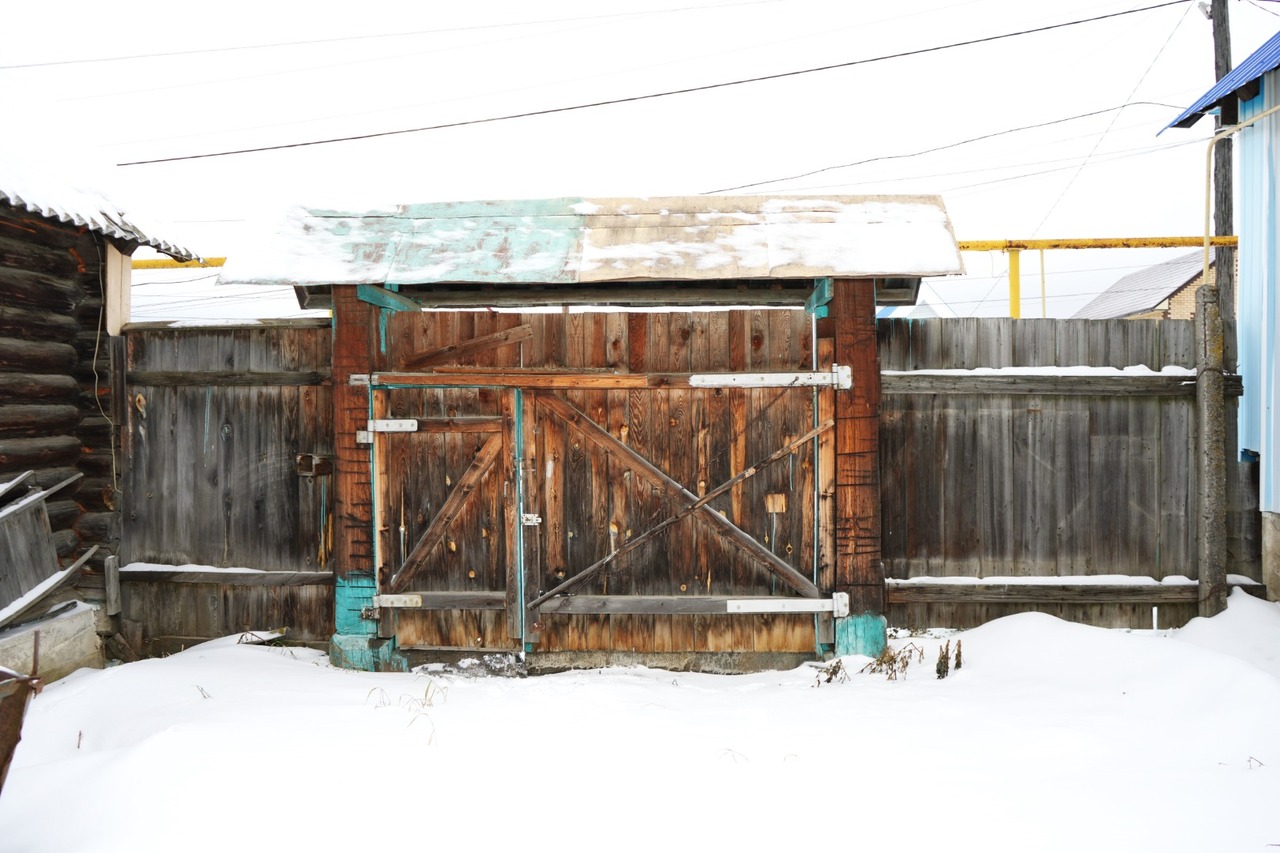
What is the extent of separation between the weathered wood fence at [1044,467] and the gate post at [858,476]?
57 cm

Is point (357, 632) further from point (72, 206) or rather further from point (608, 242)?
point (72, 206)

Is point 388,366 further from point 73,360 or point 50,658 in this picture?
point 50,658

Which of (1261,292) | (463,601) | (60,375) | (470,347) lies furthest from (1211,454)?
(60,375)

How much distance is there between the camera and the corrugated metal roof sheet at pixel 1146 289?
94.0 feet

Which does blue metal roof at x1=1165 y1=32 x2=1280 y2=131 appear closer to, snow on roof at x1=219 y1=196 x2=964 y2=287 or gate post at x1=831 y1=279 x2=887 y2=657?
snow on roof at x1=219 y1=196 x2=964 y2=287

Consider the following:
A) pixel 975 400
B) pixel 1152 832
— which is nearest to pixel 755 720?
pixel 1152 832

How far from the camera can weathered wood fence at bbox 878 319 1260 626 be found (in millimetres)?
5414

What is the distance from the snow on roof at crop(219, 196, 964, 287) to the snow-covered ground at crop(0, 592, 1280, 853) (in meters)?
2.49

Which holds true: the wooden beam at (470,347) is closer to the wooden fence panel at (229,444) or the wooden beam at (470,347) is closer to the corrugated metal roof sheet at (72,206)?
the wooden fence panel at (229,444)

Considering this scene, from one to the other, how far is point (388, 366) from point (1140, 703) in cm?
490

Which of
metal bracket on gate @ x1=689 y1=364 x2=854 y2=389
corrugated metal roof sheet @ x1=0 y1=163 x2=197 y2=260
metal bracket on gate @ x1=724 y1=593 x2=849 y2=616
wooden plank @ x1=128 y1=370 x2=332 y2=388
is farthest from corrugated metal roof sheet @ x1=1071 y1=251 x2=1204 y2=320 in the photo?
corrugated metal roof sheet @ x1=0 y1=163 x2=197 y2=260

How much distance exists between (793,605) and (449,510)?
2.40 metres

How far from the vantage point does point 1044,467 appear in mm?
5469

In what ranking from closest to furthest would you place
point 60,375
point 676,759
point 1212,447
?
point 676,759
point 1212,447
point 60,375
